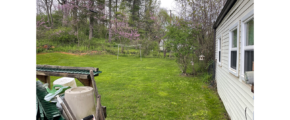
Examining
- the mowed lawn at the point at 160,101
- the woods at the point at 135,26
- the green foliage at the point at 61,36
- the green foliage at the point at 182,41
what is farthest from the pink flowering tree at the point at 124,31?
the mowed lawn at the point at 160,101

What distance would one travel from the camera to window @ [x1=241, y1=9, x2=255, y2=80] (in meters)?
2.30

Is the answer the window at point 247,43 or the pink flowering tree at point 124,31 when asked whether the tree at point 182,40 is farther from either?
the pink flowering tree at point 124,31

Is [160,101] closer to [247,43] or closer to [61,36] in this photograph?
[247,43]

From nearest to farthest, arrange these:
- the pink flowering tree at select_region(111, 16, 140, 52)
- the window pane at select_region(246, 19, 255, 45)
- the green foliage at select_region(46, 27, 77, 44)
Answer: the window pane at select_region(246, 19, 255, 45) → the green foliage at select_region(46, 27, 77, 44) → the pink flowering tree at select_region(111, 16, 140, 52)

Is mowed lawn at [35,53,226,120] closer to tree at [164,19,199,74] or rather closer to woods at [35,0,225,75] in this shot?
tree at [164,19,199,74]

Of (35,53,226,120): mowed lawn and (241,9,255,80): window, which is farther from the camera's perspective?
(35,53,226,120): mowed lawn

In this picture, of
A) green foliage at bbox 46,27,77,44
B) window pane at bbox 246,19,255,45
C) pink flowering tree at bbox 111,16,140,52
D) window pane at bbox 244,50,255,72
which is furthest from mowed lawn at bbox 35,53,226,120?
pink flowering tree at bbox 111,16,140,52

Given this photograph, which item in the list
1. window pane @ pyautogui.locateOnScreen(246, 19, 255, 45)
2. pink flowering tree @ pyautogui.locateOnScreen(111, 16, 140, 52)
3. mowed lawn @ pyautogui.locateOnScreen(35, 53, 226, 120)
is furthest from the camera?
pink flowering tree @ pyautogui.locateOnScreen(111, 16, 140, 52)

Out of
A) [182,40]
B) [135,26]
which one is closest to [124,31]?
[135,26]

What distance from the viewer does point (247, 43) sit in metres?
2.52

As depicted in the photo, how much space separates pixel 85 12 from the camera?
696 inches

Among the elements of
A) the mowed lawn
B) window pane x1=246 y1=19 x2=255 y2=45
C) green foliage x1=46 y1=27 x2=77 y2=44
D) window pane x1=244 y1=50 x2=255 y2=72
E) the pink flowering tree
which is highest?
the pink flowering tree

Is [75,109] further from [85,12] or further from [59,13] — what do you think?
[59,13]
